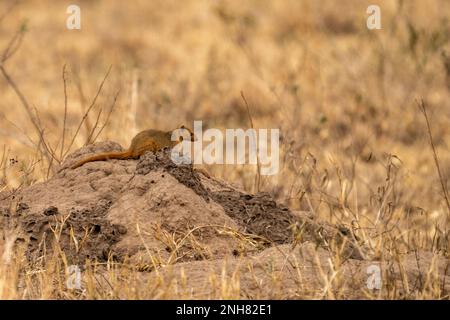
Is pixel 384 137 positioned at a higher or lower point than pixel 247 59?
lower

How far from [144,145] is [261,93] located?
5850 mm

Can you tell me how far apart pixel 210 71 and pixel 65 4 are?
5.32 m

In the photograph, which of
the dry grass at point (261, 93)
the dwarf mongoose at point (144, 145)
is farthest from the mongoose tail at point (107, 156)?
the dry grass at point (261, 93)

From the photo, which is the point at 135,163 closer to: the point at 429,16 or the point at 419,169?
the point at 419,169

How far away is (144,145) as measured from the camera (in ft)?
18.6

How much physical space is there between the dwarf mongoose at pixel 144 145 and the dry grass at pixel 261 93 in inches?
15.6

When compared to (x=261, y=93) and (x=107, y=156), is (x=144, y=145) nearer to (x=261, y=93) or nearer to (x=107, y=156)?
(x=107, y=156)

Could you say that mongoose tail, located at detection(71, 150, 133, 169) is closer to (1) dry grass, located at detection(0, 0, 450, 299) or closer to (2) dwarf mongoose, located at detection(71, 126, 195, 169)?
(2) dwarf mongoose, located at detection(71, 126, 195, 169)

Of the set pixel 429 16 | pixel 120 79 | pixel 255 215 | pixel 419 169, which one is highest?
pixel 429 16

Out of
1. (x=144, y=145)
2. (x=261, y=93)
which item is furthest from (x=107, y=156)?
(x=261, y=93)

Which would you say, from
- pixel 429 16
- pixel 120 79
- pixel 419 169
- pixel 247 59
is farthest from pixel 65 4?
pixel 419 169

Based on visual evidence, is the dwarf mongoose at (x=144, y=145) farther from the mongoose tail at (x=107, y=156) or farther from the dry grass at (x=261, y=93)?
the dry grass at (x=261, y=93)

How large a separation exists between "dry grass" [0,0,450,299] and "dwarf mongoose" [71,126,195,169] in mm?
397
